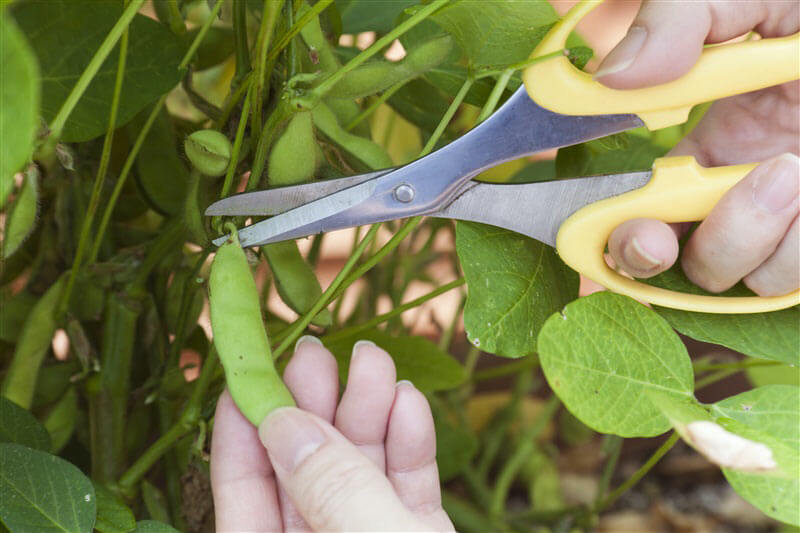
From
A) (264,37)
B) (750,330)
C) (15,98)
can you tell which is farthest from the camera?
(750,330)

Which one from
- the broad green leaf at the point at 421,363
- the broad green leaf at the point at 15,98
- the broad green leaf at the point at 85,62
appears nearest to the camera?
the broad green leaf at the point at 15,98

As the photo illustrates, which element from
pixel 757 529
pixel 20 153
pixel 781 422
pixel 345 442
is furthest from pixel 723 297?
pixel 757 529

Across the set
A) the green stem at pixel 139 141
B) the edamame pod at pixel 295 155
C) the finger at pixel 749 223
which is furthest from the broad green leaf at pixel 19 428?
the finger at pixel 749 223

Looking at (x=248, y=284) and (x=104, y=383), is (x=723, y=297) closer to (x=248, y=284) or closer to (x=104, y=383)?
(x=248, y=284)

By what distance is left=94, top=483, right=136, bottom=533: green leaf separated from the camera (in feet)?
1.40

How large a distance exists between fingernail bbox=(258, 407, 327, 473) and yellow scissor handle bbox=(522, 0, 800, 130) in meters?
0.22

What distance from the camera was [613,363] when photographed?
43 centimetres

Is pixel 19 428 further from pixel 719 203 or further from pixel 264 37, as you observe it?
pixel 719 203

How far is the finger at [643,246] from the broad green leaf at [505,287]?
0.05 meters

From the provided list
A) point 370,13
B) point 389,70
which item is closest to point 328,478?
point 389,70

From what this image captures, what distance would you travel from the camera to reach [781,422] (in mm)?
439

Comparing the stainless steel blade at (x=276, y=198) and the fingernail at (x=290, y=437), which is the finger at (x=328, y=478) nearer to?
the fingernail at (x=290, y=437)

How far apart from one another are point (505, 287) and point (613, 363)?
8 centimetres

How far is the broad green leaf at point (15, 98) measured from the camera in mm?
272
